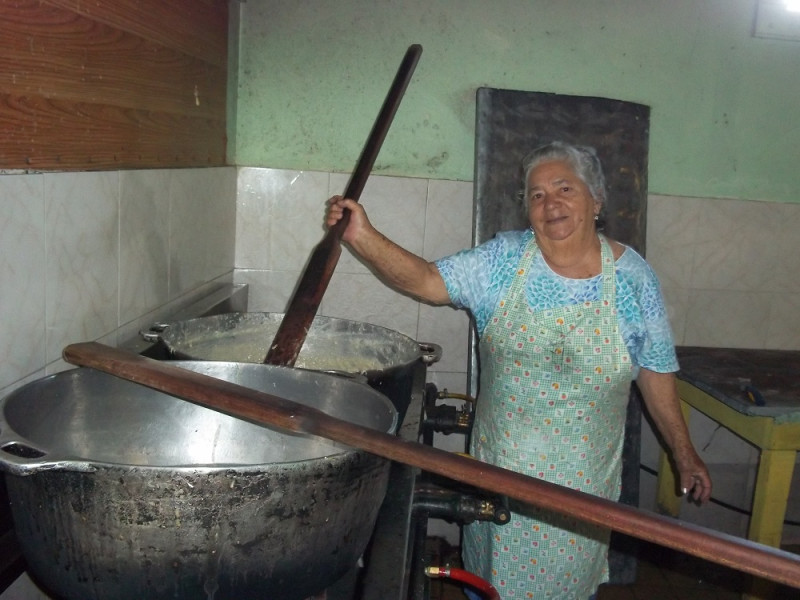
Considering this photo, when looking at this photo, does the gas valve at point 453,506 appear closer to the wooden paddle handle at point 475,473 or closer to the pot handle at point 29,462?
the wooden paddle handle at point 475,473

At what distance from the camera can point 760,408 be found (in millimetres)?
2088

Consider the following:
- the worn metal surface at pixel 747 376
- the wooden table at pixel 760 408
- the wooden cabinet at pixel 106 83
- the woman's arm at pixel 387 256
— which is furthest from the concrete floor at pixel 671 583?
the wooden cabinet at pixel 106 83

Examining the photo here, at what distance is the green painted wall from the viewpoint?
8.29ft

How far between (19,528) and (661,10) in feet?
8.80

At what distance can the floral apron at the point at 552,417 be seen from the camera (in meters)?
1.75

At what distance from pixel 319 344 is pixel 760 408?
134 cm

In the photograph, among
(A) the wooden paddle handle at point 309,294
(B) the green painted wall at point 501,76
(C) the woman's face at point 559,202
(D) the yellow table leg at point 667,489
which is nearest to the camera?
(A) the wooden paddle handle at point 309,294

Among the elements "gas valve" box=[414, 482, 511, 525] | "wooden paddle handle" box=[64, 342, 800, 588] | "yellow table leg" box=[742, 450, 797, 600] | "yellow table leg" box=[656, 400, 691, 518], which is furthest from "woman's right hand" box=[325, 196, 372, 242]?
"yellow table leg" box=[656, 400, 691, 518]

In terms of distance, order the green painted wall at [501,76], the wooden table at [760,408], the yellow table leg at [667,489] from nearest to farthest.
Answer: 1. the wooden table at [760,408]
2. the green painted wall at [501,76]
3. the yellow table leg at [667,489]

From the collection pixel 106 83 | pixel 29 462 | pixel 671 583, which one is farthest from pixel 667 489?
pixel 29 462

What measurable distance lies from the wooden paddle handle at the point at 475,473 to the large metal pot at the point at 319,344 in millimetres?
628

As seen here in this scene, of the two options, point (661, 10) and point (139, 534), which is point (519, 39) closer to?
point (661, 10)

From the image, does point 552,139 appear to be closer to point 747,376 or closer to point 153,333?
point 747,376

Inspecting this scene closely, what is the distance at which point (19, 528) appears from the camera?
0.79 m
